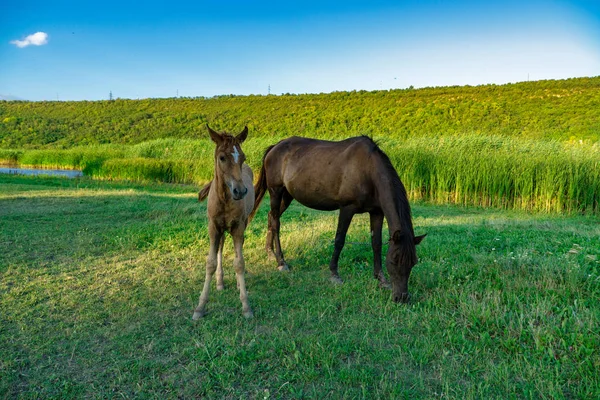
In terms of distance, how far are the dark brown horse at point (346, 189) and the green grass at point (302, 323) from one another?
17.6 inches

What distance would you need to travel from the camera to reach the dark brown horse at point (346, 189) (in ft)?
15.5

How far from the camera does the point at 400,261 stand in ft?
15.2

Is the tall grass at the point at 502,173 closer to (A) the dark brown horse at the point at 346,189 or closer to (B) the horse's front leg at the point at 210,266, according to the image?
(A) the dark brown horse at the point at 346,189

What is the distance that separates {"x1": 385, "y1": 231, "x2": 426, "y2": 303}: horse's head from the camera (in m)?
4.64

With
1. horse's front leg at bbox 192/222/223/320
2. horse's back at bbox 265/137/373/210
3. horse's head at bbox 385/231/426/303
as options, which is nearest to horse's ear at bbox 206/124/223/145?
horse's front leg at bbox 192/222/223/320

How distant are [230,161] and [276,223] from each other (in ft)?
8.77

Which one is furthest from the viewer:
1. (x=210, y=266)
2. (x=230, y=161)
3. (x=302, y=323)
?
(x=210, y=266)

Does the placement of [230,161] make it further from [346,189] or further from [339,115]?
[339,115]

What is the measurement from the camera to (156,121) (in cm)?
5066

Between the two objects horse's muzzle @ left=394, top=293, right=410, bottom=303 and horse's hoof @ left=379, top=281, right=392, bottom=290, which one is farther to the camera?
horse's hoof @ left=379, top=281, right=392, bottom=290

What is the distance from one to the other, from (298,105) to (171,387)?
5376 cm

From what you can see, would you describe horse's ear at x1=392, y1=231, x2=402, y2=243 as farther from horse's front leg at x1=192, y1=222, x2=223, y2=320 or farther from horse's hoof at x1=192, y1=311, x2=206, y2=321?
horse's hoof at x1=192, y1=311, x2=206, y2=321

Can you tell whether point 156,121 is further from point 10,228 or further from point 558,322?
point 558,322

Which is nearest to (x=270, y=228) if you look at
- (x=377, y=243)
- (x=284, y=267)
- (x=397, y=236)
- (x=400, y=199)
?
(x=284, y=267)
